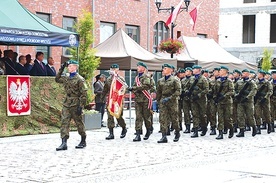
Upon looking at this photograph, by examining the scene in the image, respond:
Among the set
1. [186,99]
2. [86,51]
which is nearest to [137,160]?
[186,99]

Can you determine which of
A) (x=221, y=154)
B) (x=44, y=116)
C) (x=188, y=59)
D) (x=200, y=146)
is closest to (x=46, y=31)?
(x=44, y=116)

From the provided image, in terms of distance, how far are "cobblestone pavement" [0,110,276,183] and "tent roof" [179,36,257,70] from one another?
8.97 metres

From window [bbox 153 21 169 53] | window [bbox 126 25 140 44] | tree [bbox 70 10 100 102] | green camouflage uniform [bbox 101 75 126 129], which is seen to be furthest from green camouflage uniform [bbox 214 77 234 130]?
window [bbox 153 21 169 53]

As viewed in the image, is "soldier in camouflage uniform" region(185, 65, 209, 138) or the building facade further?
the building facade

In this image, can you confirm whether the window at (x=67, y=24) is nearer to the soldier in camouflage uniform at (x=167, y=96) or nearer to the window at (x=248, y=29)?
the soldier in camouflage uniform at (x=167, y=96)

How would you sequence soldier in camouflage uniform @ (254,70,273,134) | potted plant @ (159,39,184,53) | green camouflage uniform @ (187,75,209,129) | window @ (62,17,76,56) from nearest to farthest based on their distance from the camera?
green camouflage uniform @ (187,75,209,129)
soldier in camouflage uniform @ (254,70,273,134)
potted plant @ (159,39,184,53)
window @ (62,17,76,56)

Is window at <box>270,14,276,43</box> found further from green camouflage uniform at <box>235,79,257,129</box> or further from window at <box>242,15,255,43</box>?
green camouflage uniform at <box>235,79,257,129</box>

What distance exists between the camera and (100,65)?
20594 millimetres

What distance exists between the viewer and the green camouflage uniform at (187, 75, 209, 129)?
1691 centimetres

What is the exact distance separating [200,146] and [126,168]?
405cm

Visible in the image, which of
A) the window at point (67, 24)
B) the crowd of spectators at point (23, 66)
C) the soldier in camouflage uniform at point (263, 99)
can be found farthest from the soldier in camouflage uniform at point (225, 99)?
the window at point (67, 24)

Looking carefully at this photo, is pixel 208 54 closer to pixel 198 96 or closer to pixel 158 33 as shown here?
pixel 158 33

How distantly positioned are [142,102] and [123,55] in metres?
4.91

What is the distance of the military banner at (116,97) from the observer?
15422 millimetres
